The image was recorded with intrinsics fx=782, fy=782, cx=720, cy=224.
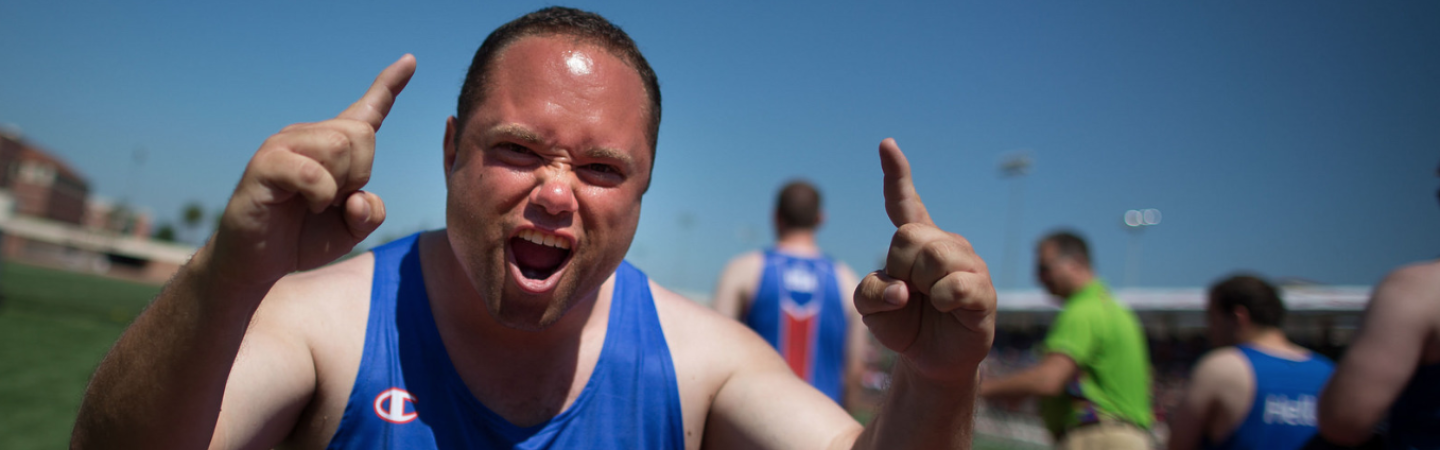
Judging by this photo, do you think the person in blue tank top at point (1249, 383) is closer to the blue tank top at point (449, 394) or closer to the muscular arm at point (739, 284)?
the muscular arm at point (739, 284)

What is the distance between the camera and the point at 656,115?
226 centimetres

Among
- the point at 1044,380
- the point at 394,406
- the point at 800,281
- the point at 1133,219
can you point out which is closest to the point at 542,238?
the point at 394,406

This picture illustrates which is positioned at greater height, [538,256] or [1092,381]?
[538,256]

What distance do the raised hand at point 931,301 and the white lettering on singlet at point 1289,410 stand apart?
3.34m

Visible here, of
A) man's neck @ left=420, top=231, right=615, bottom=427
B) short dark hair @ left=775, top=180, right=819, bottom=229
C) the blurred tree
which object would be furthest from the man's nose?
the blurred tree

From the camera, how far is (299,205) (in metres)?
1.43

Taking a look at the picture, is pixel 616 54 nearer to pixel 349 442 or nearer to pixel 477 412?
pixel 477 412

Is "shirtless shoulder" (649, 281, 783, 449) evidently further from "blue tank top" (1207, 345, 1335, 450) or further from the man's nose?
"blue tank top" (1207, 345, 1335, 450)

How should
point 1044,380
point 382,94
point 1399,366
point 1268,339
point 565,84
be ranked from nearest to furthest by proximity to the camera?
point 382,94
point 565,84
point 1399,366
point 1268,339
point 1044,380

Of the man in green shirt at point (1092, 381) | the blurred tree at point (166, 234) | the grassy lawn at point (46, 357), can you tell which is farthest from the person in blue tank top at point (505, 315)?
the blurred tree at point (166, 234)

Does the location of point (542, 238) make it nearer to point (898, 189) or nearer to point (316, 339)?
point (316, 339)

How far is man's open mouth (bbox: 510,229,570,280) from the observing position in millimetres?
1962

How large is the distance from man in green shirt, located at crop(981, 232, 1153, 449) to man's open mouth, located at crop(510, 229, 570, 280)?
3.49 meters

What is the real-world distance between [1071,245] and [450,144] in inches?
170
